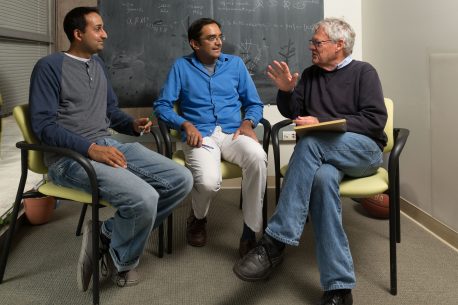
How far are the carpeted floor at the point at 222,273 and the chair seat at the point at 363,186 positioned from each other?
405mm

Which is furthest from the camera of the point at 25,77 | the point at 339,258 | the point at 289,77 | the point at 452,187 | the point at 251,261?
the point at 25,77

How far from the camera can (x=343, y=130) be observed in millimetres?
1688

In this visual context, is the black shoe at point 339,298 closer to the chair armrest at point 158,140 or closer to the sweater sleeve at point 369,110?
the sweater sleeve at point 369,110

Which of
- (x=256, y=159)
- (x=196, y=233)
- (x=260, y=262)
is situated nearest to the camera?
(x=260, y=262)

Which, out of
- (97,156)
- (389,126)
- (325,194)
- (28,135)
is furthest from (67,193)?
(389,126)

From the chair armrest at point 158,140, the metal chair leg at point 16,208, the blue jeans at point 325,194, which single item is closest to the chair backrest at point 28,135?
the metal chair leg at point 16,208

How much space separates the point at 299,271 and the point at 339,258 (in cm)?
39

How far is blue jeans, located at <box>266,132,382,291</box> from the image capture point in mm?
1534

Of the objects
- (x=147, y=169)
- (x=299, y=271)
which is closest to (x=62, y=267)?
(x=147, y=169)

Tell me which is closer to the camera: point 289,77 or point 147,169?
point 147,169

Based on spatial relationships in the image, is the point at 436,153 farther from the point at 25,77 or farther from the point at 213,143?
the point at 25,77

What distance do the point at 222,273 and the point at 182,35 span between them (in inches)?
69.2

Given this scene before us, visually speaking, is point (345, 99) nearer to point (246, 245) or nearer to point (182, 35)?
point (246, 245)

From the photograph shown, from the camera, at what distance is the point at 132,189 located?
1.56 m
